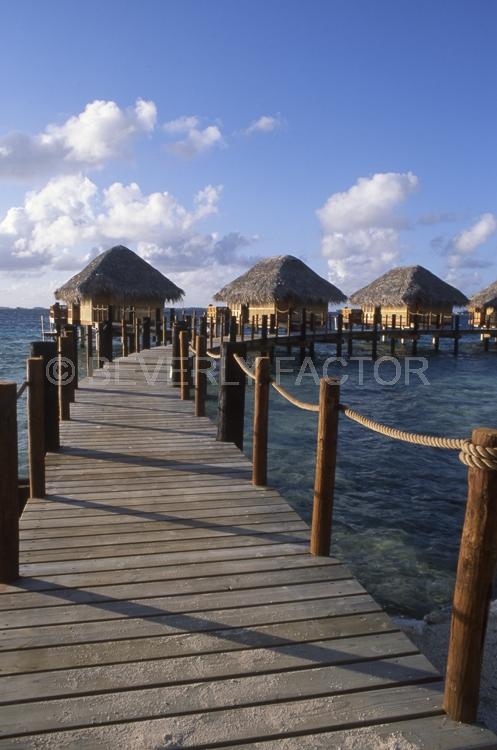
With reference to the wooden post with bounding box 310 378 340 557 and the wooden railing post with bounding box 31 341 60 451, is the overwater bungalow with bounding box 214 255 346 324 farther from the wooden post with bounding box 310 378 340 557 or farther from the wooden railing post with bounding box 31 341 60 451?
the wooden post with bounding box 310 378 340 557

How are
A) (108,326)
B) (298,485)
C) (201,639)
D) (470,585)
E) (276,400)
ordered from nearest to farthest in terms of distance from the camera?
1. (470,585)
2. (201,639)
3. (298,485)
4. (276,400)
5. (108,326)

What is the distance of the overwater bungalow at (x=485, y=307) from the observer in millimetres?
36312

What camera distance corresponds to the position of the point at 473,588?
1860mm

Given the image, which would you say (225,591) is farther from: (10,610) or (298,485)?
(298,485)

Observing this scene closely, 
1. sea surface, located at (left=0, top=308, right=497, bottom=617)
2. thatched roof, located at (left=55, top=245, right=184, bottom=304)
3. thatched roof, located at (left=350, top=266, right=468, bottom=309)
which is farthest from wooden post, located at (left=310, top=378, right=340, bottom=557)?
thatched roof, located at (left=350, top=266, right=468, bottom=309)

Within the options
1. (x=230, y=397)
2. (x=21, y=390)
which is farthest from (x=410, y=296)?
(x=21, y=390)

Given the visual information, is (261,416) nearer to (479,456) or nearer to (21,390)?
(21,390)

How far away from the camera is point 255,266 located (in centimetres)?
3234

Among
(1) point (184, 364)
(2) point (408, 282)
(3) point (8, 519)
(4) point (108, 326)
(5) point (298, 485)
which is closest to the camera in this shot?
(3) point (8, 519)

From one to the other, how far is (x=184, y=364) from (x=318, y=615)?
707 centimetres

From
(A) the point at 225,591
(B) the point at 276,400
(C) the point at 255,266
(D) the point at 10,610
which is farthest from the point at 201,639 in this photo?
(C) the point at 255,266

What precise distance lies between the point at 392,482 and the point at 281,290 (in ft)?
70.8

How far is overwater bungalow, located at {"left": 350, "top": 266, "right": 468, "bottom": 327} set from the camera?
33.3 metres

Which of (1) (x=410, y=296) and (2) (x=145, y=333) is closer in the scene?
(2) (x=145, y=333)
